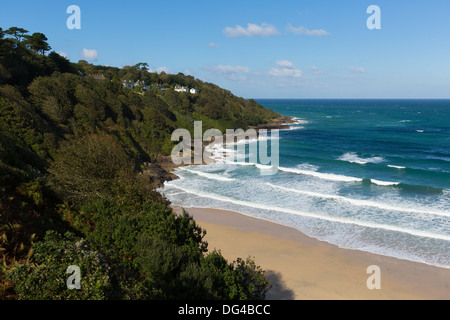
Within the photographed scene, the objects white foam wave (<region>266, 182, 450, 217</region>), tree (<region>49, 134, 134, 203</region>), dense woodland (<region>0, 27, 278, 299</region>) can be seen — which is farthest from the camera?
white foam wave (<region>266, 182, 450, 217</region>)

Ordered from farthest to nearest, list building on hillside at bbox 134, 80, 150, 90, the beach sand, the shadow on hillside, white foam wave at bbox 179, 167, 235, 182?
1. building on hillside at bbox 134, 80, 150, 90
2. white foam wave at bbox 179, 167, 235, 182
3. the beach sand
4. the shadow on hillside

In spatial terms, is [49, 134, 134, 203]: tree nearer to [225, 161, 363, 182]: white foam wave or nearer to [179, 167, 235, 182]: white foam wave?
[179, 167, 235, 182]: white foam wave

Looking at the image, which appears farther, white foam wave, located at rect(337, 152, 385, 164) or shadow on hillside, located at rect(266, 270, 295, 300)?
white foam wave, located at rect(337, 152, 385, 164)

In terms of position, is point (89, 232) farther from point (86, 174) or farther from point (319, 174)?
point (319, 174)

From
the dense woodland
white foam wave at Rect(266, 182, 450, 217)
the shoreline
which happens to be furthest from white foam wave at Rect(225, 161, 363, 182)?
the dense woodland

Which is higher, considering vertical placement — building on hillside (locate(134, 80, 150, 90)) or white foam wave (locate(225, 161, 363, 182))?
building on hillside (locate(134, 80, 150, 90))

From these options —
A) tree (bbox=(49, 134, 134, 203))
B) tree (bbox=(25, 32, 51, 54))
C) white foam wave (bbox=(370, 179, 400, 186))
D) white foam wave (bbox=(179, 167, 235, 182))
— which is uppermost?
tree (bbox=(25, 32, 51, 54))

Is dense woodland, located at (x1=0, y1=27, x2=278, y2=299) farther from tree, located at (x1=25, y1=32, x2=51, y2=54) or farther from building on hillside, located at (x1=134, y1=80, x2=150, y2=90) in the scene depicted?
building on hillside, located at (x1=134, y1=80, x2=150, y2=90)
